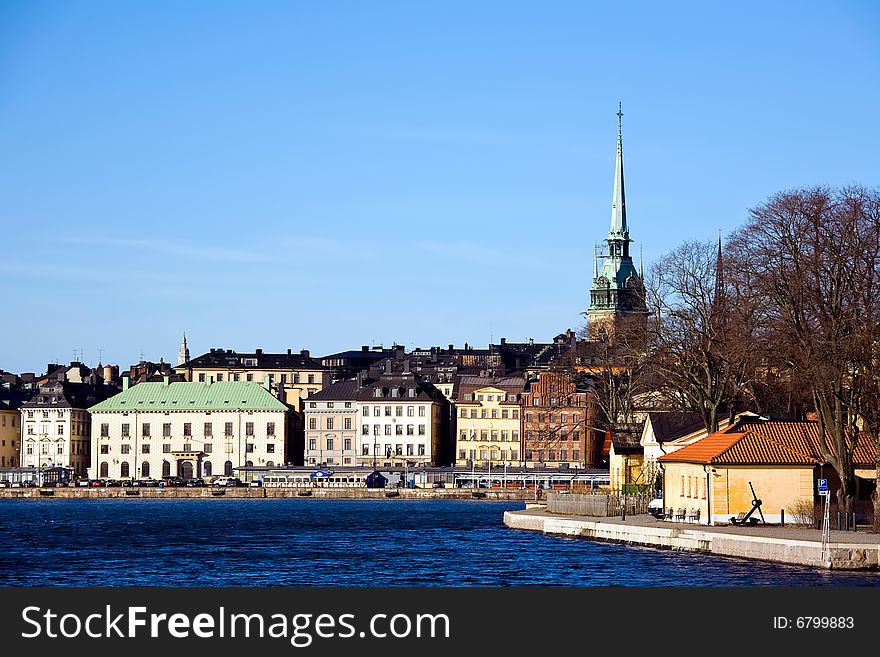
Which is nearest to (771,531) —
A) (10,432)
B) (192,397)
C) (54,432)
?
(192,397)

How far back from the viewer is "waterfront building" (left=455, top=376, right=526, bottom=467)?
17225cm

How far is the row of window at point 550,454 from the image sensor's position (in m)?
168

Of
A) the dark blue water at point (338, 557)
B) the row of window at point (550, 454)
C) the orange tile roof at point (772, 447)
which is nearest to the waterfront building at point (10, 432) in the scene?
the row of window at point (550, 454)

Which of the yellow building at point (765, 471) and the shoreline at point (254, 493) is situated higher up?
the yellow building at point (765, 471)

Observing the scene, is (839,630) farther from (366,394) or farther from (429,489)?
(366,394)

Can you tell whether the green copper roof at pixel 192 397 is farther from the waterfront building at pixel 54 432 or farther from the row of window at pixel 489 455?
the row of window at pixel 489 455

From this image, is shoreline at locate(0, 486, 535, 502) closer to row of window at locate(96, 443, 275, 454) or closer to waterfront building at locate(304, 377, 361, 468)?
waterfront building at locate(304, 377, 361, 468)

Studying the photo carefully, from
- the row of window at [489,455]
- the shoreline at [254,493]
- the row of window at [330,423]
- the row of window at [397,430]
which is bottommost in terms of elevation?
the shoreline at [254,493]

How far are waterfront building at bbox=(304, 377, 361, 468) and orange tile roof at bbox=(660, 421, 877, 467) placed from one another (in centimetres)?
11296

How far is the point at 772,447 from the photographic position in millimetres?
59094

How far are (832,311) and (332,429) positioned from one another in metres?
121

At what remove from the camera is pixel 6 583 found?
48656 millimetres

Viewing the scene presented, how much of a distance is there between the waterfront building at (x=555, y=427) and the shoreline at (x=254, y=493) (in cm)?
1746

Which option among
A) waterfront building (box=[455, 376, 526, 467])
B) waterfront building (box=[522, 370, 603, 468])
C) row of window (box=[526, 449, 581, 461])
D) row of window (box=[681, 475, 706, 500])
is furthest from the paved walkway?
waterfront building (box=[455, 376, 526, 467])
